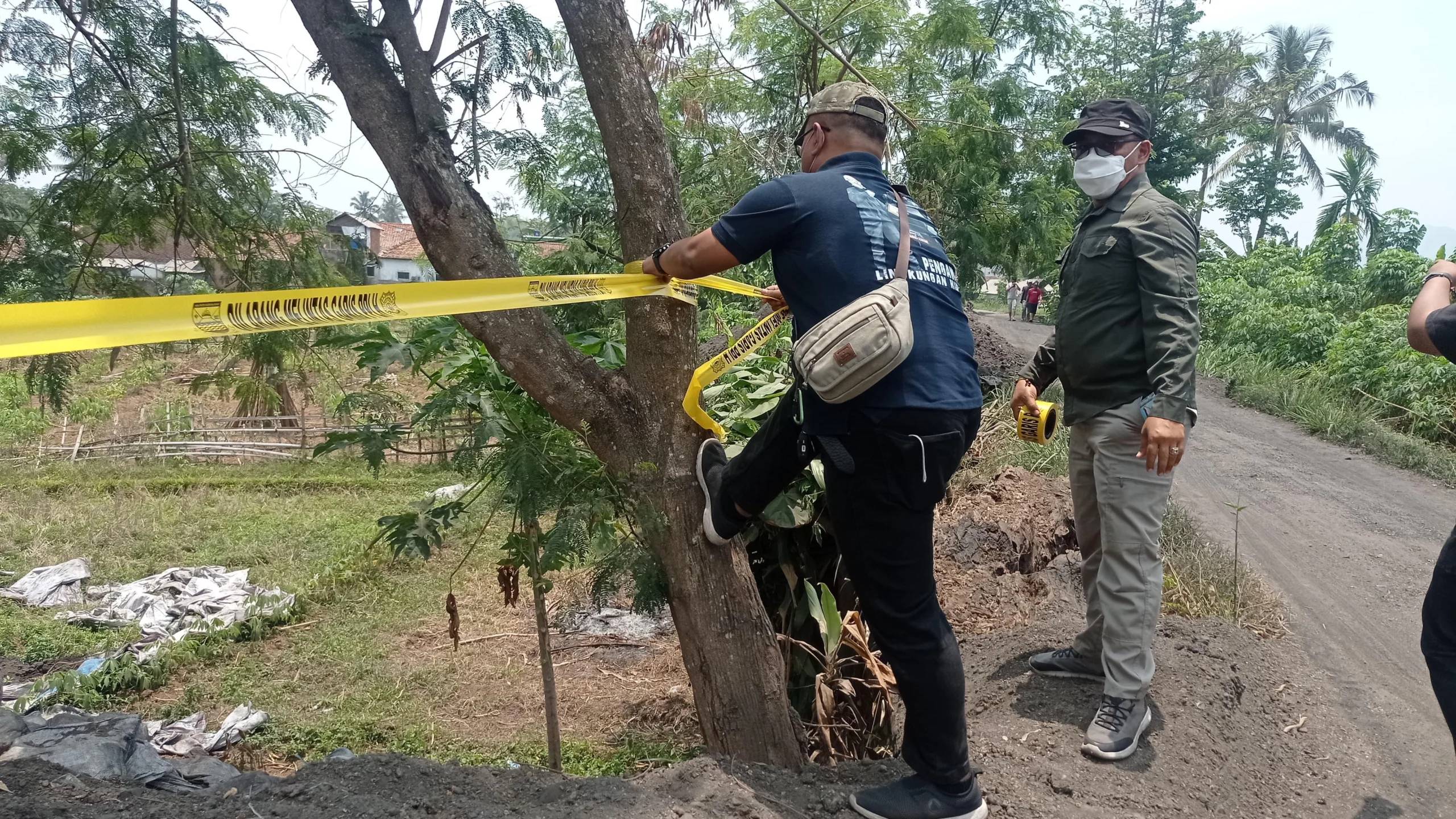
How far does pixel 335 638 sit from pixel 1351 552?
726 centimetres

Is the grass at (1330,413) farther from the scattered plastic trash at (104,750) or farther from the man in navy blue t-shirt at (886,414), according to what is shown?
the scattered plastic trash at (104,750)

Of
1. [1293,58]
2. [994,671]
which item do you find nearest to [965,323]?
[994,671]

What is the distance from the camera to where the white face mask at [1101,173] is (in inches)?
121

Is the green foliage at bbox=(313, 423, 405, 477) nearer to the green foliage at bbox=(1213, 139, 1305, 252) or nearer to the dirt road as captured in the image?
the dirt road

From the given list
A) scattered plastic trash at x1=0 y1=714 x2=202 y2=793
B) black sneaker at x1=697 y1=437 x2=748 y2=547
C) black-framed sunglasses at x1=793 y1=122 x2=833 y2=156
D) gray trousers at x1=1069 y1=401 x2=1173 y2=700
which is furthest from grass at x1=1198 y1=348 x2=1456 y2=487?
scattered plastic trash at x1=0 y1=714 x2=202 y2=793

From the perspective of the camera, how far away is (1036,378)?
3.52 m

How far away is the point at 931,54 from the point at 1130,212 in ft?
39.1

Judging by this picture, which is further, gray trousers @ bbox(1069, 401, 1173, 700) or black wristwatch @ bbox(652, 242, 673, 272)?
gray trousers @ bbox(1069, 401, 1173, 700)

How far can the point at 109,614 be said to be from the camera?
706 centimetres

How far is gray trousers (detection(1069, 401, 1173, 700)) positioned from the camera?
296 centimetres

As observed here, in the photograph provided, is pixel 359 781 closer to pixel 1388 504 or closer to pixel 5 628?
pixel 5 628

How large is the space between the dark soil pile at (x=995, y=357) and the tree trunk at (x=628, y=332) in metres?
5.97

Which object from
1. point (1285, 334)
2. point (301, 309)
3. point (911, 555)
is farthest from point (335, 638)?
point (1285, 334)

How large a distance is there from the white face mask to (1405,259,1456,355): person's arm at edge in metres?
0.94
